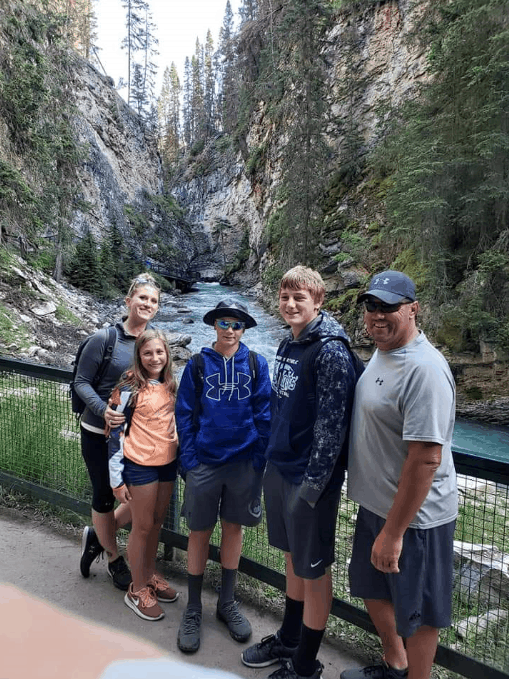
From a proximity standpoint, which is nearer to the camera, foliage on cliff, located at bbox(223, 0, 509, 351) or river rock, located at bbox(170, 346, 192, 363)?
foliage on cliff, located at bbox(223, 0, 509, 351)

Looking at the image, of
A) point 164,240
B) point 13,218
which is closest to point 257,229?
point 164,240

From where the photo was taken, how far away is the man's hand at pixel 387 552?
Result: 1778 mm

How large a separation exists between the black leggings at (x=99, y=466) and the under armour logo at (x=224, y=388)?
0.83 meters

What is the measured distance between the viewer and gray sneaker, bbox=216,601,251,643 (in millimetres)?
2455

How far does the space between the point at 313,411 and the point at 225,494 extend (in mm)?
812

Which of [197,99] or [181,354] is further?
[197,99]

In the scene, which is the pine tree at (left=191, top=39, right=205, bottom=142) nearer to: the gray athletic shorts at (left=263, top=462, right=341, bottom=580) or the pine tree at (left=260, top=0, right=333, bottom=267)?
the pine tree at (left=260, top=0, right=333, bottom=267)

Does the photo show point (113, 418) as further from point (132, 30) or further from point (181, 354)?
point (132, 30)

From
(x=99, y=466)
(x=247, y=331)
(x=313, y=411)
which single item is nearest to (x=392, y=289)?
(x=313, y=411)

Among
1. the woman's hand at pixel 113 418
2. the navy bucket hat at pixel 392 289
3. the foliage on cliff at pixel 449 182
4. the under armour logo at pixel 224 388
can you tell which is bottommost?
the woman's hand at pixel 113 418

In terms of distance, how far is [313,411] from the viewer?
210cm

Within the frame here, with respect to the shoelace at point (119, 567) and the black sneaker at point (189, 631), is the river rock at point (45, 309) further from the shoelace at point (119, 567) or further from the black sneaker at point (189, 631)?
the black sneaker at point (189, 631)

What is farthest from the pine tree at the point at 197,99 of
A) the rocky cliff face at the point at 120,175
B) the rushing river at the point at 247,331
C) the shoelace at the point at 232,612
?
the shoelace at the point at 232,612

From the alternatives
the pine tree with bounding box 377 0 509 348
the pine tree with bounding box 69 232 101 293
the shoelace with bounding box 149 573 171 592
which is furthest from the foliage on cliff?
the pine tree with bounding box 69 232 101 293
